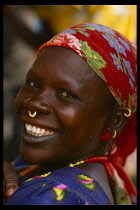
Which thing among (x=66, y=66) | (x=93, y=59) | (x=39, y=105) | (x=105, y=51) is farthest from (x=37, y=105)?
(x=105, y=51)

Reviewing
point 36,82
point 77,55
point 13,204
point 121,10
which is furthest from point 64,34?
point 121,10

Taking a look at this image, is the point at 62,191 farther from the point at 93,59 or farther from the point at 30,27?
the point at 30,27

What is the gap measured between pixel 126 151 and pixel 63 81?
98 cm

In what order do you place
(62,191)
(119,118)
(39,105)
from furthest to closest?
1. (119,118)
2. (39,105)
3. (62,191)

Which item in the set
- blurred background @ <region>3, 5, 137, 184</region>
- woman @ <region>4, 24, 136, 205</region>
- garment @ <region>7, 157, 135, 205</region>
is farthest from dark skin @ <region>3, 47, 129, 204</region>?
blurred background @ <region>3, 5, 137, 184</region>

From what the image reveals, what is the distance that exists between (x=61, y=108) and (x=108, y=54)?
0.45 metres

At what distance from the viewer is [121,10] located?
3.98 meters

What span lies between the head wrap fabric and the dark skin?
0.04 meters

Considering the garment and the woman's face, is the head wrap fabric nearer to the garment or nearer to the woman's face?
the woman's face

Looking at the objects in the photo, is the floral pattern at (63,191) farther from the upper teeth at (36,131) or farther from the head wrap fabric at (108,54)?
the head wrap fabric at (108,54)

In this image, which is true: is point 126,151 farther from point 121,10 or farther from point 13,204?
point 121,10

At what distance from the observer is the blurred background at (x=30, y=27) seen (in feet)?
13.1

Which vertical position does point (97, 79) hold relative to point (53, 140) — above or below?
above

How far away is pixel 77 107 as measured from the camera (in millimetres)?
1810
